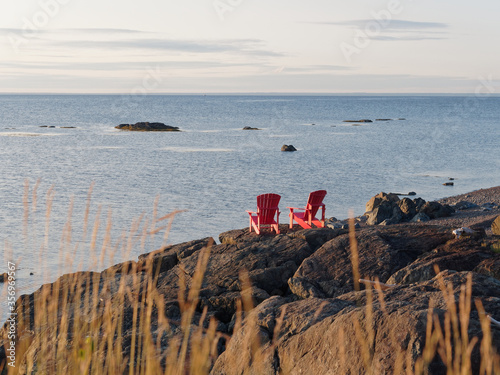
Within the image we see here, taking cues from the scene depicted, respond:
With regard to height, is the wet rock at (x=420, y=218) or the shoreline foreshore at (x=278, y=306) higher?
the wet rock at (x=420, y=218)

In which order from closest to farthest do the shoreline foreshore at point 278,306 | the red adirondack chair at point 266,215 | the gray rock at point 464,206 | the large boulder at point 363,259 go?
1. the shoreline foreshore at point 278,306
2. the large boulder at point 363,259
3. the red adirondack chair at point 266,215
4. the gray rock at point 464,206

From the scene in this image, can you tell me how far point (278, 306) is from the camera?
534 centimetres

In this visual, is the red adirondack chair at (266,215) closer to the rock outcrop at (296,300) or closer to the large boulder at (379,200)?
the rock outcrop at (296,300)

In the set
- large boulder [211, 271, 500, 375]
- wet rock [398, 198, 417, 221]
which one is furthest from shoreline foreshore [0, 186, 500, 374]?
wet rock [398, 198, 417, 221]

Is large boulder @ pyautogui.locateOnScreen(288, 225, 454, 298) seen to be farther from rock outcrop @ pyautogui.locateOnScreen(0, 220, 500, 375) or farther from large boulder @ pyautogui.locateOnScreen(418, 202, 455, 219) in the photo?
large boulder @ pyautogui.locateOnScreen(418, 202, 455, 219)

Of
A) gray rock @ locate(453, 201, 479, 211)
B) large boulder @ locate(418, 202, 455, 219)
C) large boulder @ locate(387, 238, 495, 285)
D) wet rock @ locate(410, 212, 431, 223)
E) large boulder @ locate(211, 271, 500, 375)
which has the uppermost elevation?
gray rock @ locate(453, 201, 479, 211)

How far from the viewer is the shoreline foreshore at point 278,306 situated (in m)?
3.52

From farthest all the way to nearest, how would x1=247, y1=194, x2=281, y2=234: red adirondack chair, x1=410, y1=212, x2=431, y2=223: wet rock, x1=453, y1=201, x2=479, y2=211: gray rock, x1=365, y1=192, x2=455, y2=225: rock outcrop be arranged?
x1=453, y1=201, x2=479, y2=211: gray rock < x1=365, y1=192, x2=455, y2=225: rock outcrop < x1=410, y1=212, x2=431, y2=223: wet rock < x1=247, y1=194, x2=281, y2=234: red adirondack chair

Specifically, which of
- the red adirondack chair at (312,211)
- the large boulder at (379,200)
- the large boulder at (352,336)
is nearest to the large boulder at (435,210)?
the large boulder at (379,200)

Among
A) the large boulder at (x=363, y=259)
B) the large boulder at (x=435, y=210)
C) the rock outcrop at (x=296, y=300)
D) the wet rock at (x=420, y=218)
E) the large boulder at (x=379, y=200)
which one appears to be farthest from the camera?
the large boulder at (x=379, y=200)

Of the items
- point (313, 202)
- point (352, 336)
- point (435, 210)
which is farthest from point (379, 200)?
point (352, 336)

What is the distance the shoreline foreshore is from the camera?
138 inches

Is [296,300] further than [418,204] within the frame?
No

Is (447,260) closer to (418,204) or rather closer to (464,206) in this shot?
(418,204)
